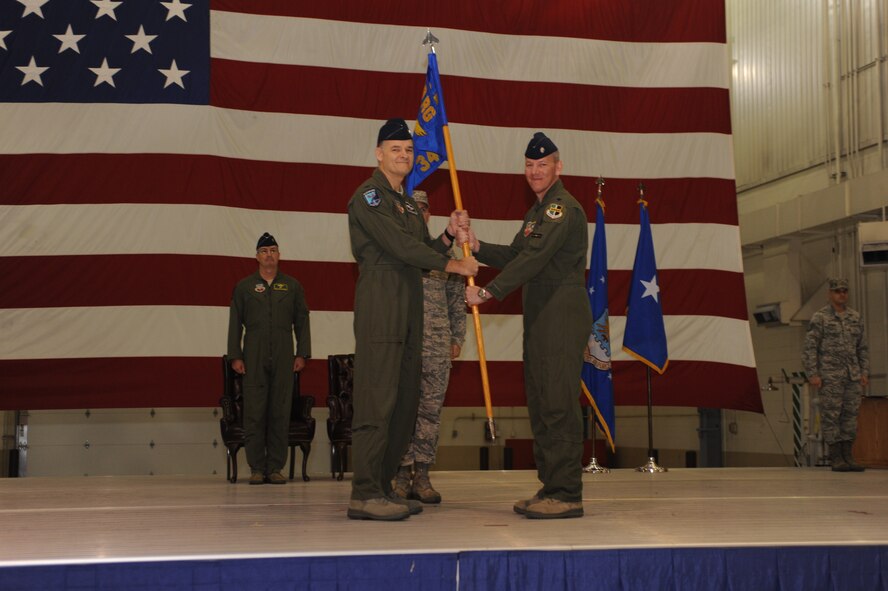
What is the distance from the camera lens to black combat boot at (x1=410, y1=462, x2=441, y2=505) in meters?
4.49

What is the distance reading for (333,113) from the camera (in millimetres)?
8008

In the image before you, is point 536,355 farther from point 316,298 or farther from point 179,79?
point 179,79

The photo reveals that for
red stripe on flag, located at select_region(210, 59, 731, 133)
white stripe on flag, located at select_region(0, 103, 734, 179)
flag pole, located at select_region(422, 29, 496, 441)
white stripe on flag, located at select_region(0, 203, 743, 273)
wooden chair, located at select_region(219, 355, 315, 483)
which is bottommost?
wooden chair, located at select_region(219, 355, 315, 483)

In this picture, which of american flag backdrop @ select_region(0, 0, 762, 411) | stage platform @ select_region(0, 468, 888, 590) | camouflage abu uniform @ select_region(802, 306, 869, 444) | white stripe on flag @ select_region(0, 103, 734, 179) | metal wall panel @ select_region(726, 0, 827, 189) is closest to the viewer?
stage platform @ select_region(0, 468, 888, 590)

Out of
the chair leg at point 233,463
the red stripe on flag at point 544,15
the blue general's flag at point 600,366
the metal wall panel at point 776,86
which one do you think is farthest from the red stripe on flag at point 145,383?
the metal wall panel at point 776,86

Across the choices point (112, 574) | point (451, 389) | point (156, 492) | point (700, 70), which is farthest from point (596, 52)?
point (112, 574)

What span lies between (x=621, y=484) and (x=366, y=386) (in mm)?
2528

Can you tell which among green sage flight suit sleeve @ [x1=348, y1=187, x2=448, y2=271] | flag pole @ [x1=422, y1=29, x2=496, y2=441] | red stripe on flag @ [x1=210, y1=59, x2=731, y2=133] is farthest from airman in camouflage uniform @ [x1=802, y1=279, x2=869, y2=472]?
green sage flight suit sleeve @ [x1=348, y1=187, x2=448, y2=271]

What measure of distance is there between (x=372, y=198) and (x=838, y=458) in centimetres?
488

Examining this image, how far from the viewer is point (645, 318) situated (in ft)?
24.3

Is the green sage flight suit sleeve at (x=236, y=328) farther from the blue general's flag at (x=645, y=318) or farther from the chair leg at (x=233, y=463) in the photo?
the blue general's flag at (x=645, y=318)

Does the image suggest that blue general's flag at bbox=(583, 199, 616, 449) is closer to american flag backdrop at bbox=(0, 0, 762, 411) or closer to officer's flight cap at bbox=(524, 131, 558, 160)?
american flag backdrop at bbox=(0, 0, 762, 411)

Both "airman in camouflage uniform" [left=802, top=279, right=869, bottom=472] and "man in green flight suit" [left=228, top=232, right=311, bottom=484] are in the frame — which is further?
"airman in camouflage uniform" [left=802, top=279, right=869, bottom=472]

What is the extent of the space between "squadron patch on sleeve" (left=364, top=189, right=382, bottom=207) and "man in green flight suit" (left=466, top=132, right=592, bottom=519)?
497 millimetres
